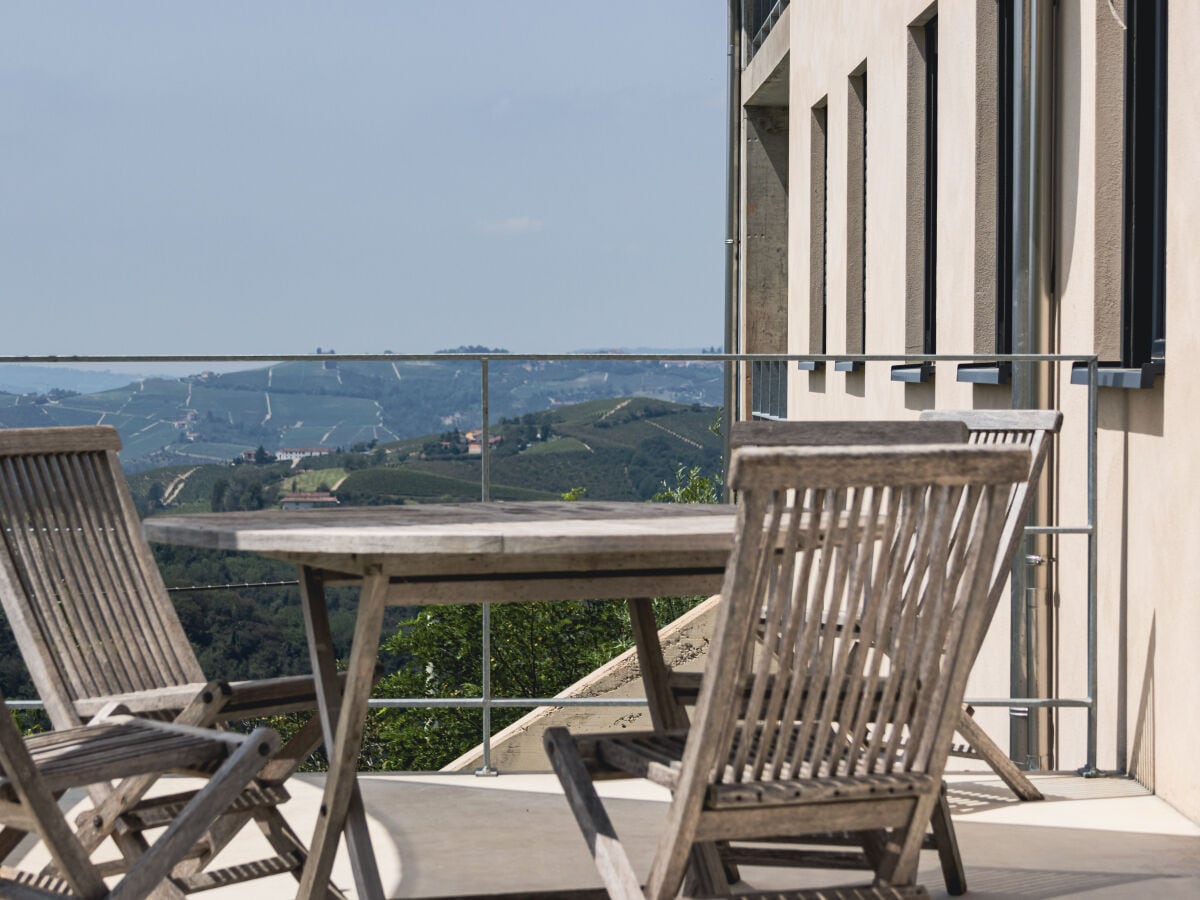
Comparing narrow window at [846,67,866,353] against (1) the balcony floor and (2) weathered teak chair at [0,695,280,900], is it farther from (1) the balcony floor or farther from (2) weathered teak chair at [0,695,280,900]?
(2) weathered teak chair at [0,695,280,900]

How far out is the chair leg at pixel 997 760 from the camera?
3822 millimetres

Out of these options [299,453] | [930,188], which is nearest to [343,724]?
→ [930,188]

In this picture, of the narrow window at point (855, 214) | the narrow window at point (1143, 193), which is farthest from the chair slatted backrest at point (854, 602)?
the narrow window at point (855, 214)

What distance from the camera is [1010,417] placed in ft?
12.8

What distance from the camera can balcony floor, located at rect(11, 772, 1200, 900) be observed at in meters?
3.26

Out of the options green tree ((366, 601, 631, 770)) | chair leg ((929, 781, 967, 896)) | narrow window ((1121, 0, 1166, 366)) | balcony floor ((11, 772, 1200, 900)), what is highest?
narrow window ((1121, 0, 1166, 366))

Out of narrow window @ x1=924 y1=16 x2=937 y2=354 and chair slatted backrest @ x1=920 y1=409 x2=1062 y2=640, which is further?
narrow window @ x1=924 y1=16 x2=937 y2=354

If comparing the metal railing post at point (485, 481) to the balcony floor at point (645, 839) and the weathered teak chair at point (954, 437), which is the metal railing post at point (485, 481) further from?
the weathered teak chair at point (954, 437)

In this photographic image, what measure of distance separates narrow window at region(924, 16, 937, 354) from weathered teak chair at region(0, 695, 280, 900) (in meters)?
6.22

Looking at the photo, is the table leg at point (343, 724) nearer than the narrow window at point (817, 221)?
Yes

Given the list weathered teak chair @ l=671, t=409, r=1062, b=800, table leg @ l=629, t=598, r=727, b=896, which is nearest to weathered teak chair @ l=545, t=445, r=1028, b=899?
table leg @ l=629, t=598, r=727, b=896

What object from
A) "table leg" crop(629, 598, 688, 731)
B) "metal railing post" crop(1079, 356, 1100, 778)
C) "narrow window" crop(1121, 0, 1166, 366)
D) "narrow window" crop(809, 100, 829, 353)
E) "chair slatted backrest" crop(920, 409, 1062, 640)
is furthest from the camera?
"narrow window" crop(809, 100, 829, 353)

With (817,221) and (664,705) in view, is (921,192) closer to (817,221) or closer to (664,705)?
(817,221)

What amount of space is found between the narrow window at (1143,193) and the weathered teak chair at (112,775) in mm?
3147
